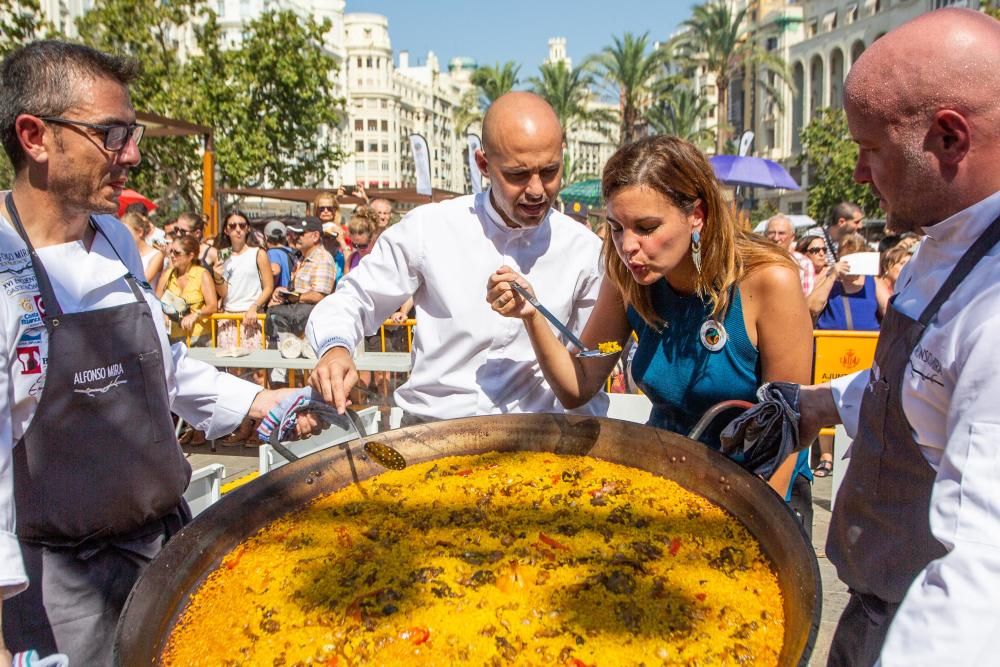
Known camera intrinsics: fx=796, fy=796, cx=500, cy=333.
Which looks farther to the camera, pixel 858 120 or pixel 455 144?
pixel 455 144

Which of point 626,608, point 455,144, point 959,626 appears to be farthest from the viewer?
point 455,144

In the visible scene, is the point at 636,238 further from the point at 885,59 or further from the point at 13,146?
the point at 13,146

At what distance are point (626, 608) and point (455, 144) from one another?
427 feet

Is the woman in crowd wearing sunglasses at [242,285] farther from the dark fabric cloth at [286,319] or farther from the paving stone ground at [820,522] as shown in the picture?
the paving stone ground at [820,522]

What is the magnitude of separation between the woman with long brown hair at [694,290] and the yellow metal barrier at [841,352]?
3.52 m

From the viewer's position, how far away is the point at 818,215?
34.3m

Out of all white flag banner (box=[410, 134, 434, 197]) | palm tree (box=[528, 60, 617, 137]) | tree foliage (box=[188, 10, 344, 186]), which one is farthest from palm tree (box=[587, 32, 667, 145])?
white flag banner (box=[410, 134, 434, 197])

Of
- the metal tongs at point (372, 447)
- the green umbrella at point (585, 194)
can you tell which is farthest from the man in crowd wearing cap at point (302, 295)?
the green umbrella at point (585, 194)

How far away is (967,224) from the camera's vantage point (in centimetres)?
128

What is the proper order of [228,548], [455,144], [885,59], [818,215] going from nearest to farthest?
[885,59] < [228,548] < [818,215] < [455,144]

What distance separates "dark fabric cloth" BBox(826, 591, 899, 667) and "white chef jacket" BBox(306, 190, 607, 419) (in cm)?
113

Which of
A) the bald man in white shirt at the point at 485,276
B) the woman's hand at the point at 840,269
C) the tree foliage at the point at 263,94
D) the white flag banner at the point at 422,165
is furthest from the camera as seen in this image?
the tree foliage at the point at 263,94

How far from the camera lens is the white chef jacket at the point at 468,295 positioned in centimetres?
266

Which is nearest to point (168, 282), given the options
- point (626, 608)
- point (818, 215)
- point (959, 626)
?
point (626, 608)
